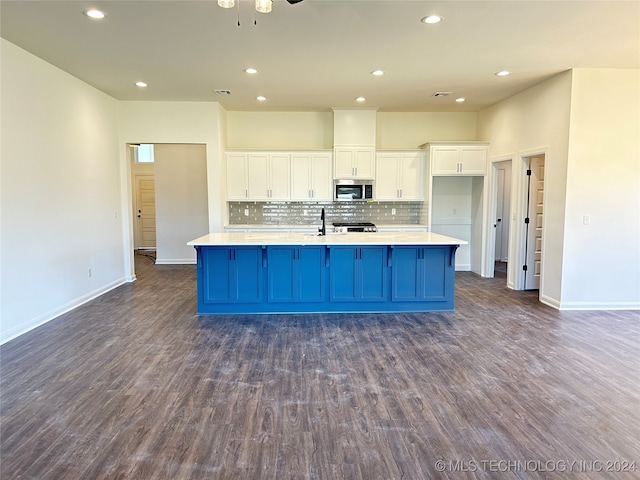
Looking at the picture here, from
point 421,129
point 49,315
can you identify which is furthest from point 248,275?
point 421,129

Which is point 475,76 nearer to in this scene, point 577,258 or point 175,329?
point 577,258

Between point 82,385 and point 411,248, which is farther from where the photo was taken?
point 411,248

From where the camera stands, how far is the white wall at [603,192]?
4629 mm

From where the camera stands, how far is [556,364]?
323cm

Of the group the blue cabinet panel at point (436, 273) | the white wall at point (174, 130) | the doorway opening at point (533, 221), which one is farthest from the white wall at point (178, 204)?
the doorway opening at point (533, 221)

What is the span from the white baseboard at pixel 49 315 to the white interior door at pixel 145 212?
4.60 meters

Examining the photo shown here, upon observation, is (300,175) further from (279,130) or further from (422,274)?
(422,274)

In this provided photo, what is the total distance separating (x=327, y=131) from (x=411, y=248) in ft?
11.7

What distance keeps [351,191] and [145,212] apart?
20.5ft

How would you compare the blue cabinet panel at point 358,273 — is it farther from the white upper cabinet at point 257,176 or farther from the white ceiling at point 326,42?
the white upper cabinet at point 257,176

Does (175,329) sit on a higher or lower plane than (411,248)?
lower

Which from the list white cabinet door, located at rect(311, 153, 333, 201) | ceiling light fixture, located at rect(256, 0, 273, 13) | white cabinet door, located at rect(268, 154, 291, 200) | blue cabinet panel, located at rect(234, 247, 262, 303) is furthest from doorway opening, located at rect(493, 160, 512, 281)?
ceiling light fixture, located at rect(256, 0, 273, 13)

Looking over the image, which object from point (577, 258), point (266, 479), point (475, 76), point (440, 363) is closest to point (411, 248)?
point (440, 363)

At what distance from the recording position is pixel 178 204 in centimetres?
824
